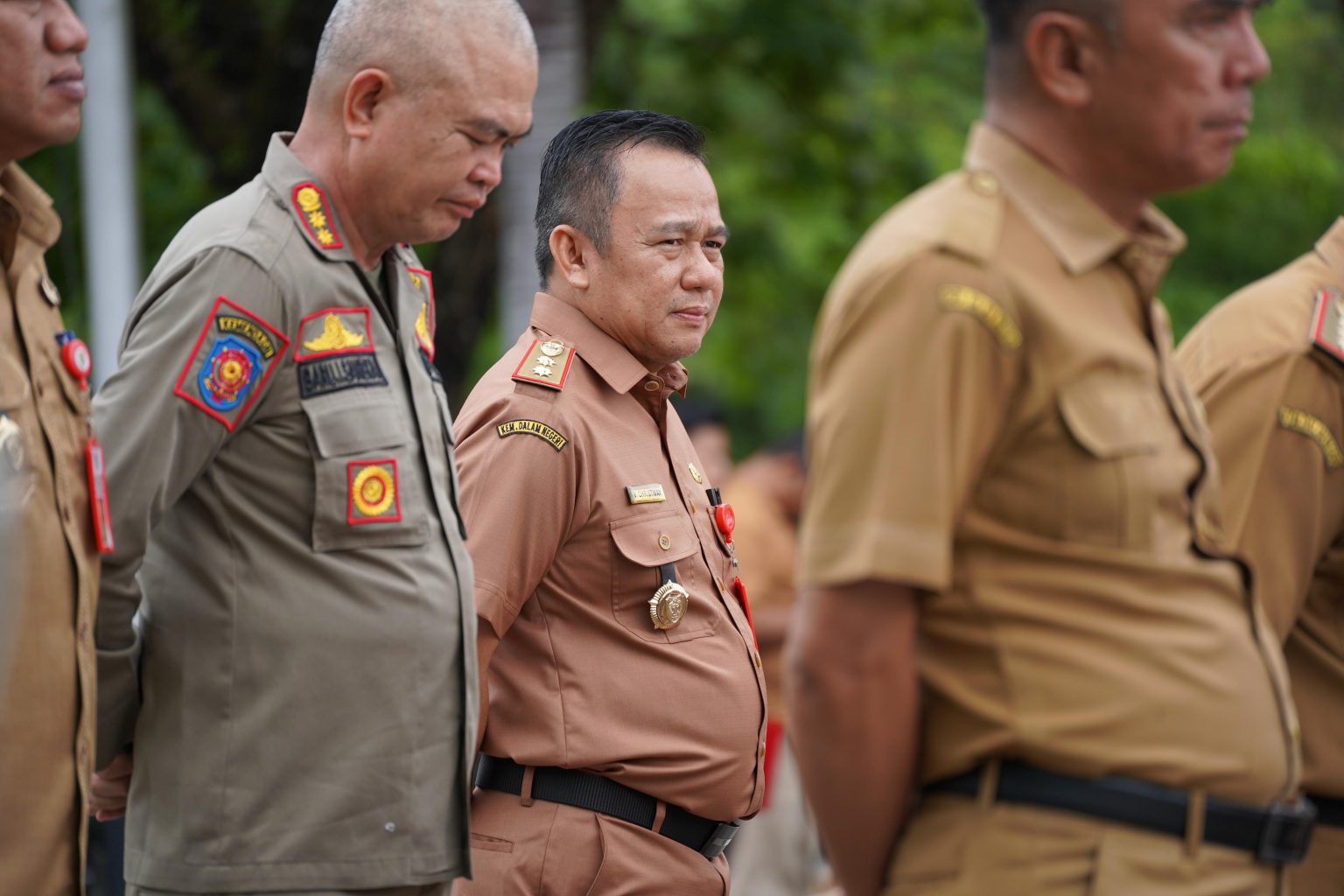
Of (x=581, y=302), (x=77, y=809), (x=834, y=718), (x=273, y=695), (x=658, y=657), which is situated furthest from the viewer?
(x=581, y=302)

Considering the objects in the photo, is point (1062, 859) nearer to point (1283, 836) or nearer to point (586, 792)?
point (1283, 836)

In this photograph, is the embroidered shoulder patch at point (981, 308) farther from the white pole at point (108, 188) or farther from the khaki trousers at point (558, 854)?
the white pole at point (108, 188)

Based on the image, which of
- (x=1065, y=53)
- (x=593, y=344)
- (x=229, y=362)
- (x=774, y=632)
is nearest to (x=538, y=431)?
(x=593, y=344)

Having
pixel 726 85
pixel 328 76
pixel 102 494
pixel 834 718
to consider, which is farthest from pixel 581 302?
pixel 726 85

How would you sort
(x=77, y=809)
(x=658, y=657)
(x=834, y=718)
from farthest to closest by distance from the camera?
(x=658, y=657), (x=77, y=809), (x=834, y=718)

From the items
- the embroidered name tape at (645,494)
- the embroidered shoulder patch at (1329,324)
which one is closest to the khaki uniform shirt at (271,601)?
→ the embroidered name tape at (645,494)

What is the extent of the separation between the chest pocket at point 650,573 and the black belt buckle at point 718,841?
0.41 m

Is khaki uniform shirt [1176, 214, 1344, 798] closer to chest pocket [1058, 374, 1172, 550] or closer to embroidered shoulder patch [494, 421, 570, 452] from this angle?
chest pocket [1058, 374, 1172, 550]

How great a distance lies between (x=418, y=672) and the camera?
2.88m

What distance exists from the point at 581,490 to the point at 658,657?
1.16 feet

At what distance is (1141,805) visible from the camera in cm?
232

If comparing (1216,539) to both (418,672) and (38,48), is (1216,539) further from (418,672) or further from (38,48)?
(38,48)

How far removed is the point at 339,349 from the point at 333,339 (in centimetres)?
2

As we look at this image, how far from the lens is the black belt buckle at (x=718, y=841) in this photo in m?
3.41
